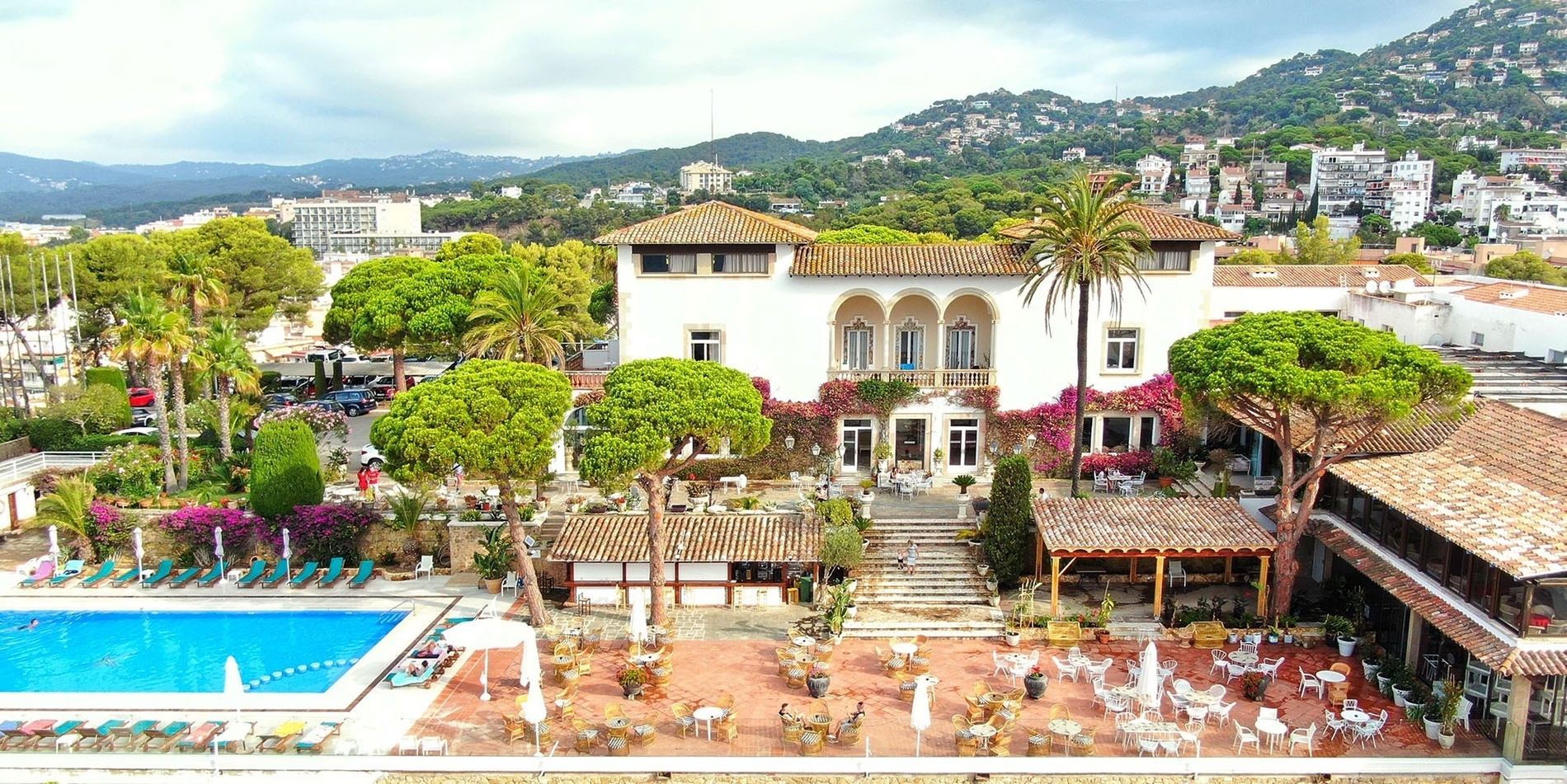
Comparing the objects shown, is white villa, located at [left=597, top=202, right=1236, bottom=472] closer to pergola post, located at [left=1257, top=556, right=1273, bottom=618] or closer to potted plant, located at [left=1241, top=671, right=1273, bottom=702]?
pergola post, located at [left=1257, top=556, right=1273, bottom=618]

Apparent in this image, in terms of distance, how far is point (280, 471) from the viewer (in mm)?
30797

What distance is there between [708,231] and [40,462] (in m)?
25.1

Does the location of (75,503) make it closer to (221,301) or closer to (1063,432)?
(221,301)

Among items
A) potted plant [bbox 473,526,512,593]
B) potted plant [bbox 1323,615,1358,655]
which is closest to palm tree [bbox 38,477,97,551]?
potted plant [bbox 473,526,512,593]

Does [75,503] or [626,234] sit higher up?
[626,234]

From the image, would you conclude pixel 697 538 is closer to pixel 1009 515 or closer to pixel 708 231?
pixel 1009 515

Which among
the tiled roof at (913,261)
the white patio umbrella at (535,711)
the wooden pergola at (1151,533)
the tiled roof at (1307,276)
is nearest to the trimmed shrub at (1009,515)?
the wooden pergola at (1151,533)

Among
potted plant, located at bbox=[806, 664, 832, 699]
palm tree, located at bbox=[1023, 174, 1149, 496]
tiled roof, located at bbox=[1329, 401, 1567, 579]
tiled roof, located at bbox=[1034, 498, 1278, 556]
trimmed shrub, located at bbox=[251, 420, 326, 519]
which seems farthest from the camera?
trimmed shrub, located at bbox=[251, 420, 326, 519]

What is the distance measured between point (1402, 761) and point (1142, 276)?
58.8 feet

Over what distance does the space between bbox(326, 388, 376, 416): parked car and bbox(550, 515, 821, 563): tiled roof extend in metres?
22.8

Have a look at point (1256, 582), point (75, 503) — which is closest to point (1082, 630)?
point (1256, 582)

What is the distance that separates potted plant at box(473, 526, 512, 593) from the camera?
92.9 feet

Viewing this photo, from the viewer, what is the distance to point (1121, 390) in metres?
33.8

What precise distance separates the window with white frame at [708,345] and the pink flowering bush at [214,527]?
47.0 ft
